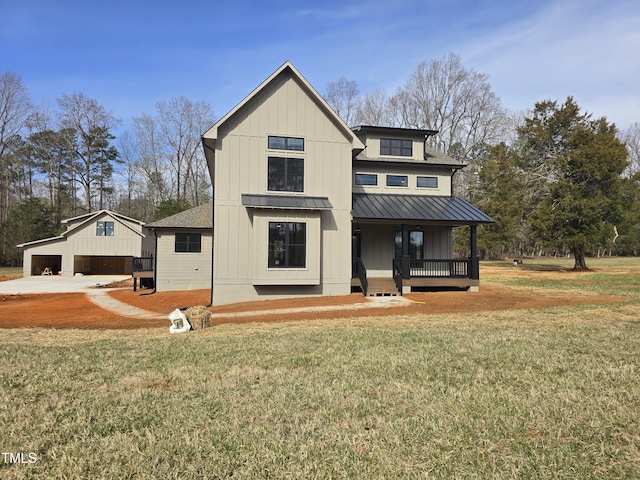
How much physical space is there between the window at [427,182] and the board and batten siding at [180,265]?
11088 millimetres

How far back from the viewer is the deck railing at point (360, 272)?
16.7m

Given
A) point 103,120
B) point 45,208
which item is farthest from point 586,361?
point 103,120

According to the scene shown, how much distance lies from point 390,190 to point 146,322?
41.4 feet

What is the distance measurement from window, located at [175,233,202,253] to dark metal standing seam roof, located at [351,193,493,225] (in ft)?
27.7

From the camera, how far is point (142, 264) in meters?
22.5

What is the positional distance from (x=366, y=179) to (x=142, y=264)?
13.3 m

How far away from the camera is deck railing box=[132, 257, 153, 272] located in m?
21.8

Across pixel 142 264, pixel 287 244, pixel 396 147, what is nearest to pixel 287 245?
pixel 287 244

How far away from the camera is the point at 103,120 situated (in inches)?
1855

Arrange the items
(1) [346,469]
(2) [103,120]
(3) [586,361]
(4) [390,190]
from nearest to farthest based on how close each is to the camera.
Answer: (1) [346,469], (3) [586,361], (4) [390,190], (2) [103,120]

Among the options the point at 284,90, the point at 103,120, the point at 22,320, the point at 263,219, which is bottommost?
the point at 22,320

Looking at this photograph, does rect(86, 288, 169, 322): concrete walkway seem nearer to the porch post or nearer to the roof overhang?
the roof overhang

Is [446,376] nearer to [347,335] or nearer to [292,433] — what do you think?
[292,433]

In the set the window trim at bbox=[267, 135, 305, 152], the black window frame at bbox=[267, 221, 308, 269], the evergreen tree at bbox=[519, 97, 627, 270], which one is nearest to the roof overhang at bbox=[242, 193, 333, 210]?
the black window frame at bbox=[267, 221, 308, 269]
